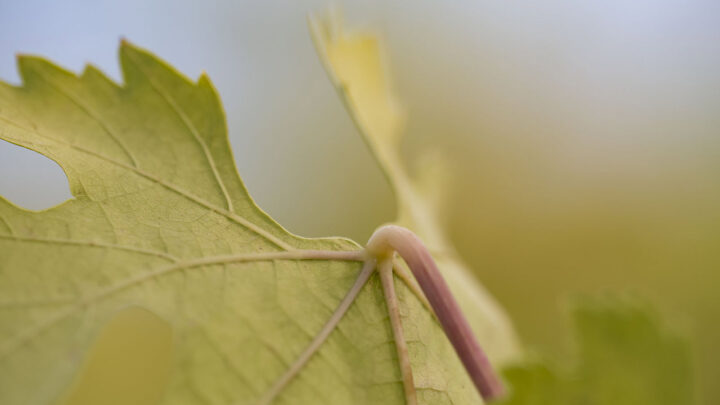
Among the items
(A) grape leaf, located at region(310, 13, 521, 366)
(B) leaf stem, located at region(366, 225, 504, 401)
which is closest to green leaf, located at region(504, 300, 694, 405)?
(B) leaf stem, located at region(366, 225, 504, 401)

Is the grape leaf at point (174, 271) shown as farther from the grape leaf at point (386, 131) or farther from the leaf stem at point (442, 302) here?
the grape leaf at point (386, 131)

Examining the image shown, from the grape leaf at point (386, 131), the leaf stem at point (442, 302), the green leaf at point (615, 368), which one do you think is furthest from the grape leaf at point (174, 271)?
the grape leaf at point (386, 131)

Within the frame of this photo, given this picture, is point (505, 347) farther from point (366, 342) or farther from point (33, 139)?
point (33, 139)

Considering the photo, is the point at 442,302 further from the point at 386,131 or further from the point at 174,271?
the point at 386,131

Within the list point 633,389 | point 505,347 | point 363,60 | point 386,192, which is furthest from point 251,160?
point 633,389

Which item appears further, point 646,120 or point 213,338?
point 646,120

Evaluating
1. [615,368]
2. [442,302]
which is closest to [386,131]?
[442,302]

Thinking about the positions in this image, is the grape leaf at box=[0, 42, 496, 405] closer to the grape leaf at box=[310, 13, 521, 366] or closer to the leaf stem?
the leaf stem
